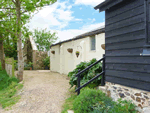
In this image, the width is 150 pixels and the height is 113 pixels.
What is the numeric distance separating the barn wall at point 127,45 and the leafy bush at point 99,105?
1.93ft

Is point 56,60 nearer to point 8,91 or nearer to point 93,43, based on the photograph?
point 93,43

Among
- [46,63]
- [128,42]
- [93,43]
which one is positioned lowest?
[46,63]

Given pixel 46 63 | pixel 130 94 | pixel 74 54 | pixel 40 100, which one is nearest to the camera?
pixel 130 94

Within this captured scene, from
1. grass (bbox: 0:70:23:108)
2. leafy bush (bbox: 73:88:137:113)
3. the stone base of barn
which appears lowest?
grass (bbox: 0:70:23:108)

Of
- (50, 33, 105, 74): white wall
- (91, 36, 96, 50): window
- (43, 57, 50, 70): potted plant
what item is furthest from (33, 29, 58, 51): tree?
(91, 36, 96, 50): window

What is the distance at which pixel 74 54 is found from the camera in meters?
9.78

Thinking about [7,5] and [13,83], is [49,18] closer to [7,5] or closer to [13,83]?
[7,5]

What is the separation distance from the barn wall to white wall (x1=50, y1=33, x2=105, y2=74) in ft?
7.41

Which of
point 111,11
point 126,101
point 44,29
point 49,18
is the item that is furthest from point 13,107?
point 49,18

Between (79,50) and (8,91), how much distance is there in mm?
4736

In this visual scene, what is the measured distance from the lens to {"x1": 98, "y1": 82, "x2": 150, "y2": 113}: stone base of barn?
3.40 m

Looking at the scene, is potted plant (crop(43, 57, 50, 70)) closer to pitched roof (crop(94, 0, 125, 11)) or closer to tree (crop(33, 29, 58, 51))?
tree (crop(33, 29, 58, 51))

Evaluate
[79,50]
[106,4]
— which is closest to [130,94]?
[106,4]

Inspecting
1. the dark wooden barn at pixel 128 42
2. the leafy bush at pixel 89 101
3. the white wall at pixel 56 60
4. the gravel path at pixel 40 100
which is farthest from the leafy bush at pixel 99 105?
the white wall at pixel 56 60
